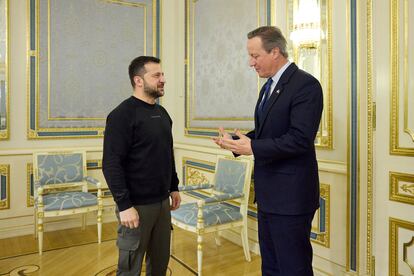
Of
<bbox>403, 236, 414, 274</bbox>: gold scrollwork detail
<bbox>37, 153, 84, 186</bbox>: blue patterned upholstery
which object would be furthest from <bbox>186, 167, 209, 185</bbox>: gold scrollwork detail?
<bbox>403, 236, 414, 274</bbox>: gold scrollwork detail

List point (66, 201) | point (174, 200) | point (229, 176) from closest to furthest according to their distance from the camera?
1. point (174, 200)
2. point (229, 176)
3. point (66, 201)

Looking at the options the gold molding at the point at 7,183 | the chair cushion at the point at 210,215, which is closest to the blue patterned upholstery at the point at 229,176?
the chair cushion at the point at 210,215

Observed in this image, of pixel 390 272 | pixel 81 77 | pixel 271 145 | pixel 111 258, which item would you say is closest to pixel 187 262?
pixel 111 258

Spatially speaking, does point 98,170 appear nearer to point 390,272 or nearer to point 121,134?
point 121,134

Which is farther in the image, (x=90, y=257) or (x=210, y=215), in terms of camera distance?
(x=90, y=257)

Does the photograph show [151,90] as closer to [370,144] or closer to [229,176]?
[370,144]

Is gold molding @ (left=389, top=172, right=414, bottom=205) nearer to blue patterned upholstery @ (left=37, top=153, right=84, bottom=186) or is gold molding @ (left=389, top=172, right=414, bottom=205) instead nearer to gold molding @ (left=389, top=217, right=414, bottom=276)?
gold molding @ (left=389, top=217, right=414, bottom=276)

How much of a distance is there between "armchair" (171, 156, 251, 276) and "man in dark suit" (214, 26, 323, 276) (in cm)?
114

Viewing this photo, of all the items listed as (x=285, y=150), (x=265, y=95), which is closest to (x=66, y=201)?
(x=265, y=95)

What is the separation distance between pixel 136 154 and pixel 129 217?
0.31m

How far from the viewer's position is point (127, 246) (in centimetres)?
189

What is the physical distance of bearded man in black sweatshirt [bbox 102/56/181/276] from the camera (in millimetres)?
1839

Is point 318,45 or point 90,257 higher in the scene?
point 318,45

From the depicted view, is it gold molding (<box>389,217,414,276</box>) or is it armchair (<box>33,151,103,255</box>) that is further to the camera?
armchair (<box>33,151,103,255</box>)
